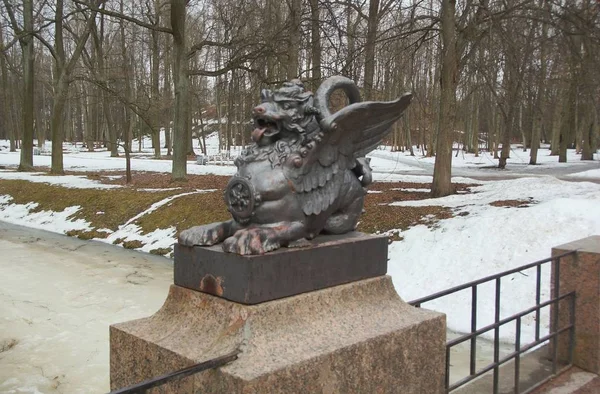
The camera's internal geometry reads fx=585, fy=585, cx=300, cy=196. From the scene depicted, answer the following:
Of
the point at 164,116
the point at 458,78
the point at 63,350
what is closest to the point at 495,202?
the point at 458,78

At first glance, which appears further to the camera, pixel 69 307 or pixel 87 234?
pixel 87 234

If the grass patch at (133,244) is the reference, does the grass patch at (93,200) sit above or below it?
above

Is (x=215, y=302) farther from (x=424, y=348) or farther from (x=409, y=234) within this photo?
(x=409, y=234)

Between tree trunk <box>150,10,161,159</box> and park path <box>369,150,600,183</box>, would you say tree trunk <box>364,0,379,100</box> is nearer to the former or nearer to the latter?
park path <box>369,150,600,183</box>

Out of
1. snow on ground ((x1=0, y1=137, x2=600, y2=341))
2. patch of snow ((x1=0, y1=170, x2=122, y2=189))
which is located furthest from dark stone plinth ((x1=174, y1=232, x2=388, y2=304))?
patch of snow ((x1=0, y1=170, x2=122, y2=189))

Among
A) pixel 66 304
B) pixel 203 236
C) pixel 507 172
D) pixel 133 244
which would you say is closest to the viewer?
pixel 203 236

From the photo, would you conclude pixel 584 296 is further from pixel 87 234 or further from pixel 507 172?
pixel 507 172

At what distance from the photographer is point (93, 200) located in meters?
16.2

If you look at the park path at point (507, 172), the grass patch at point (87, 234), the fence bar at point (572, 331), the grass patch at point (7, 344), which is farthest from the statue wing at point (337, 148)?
the park path at point (507, 172)

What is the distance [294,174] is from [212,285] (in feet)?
2.18


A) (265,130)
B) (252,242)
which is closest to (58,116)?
(265,130)

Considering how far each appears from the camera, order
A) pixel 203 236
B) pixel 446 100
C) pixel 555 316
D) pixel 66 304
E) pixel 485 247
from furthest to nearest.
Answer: pixel 446 100, pixel 485 247, pixel 66 304, pixel 555 316, pixel 203 236

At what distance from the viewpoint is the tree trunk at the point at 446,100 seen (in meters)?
12.1

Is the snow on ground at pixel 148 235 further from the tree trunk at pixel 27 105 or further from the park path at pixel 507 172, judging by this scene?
the tree trunk at pixel 27 105
